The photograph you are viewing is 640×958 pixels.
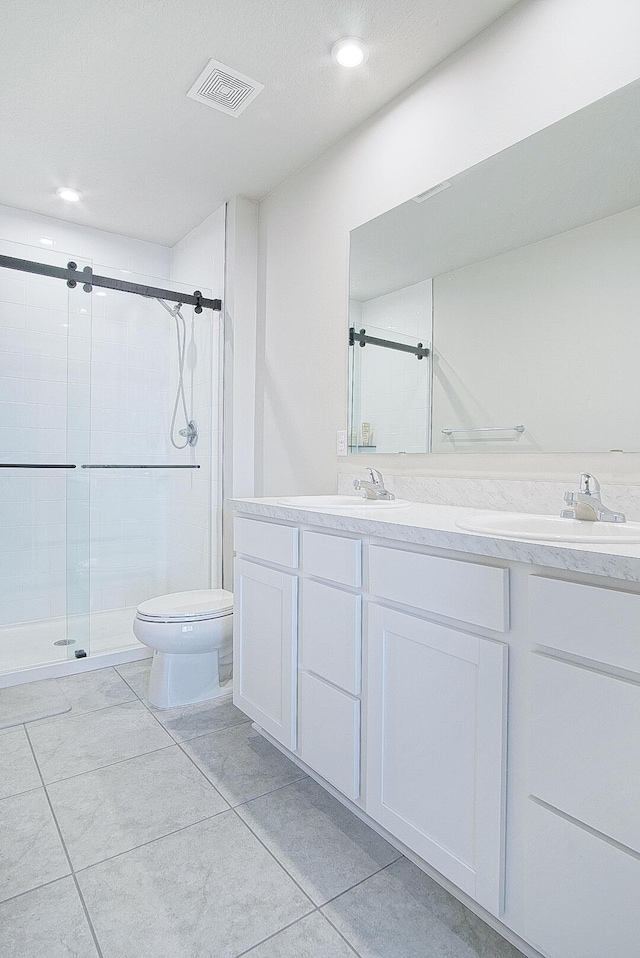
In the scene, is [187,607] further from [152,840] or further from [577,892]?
[577,892]

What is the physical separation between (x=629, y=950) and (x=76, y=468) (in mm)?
2641

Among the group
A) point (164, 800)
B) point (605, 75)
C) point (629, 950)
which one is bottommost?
point (164, 800)

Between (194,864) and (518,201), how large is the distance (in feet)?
6.75

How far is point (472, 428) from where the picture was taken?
1840 millimetres

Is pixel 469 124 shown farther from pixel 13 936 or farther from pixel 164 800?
pixel 13 936

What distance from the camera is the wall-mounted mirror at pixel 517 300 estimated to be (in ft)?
4.76

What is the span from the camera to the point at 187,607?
92.9 inches

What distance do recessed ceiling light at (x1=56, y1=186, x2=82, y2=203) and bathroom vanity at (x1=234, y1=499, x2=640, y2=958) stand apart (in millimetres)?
2385

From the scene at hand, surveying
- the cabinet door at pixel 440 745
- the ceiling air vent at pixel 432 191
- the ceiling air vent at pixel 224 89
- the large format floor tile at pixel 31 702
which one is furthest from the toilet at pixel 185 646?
the ceiling air vent at pixel 224 89

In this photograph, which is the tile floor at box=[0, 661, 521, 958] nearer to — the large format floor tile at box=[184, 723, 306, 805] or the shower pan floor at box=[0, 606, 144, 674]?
the large format floor tile at box=[184, 723, 306, 805]

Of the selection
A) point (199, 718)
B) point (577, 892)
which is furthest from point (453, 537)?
point (199, 718)

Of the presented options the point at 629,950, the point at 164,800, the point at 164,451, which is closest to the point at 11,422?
the point at 164,451

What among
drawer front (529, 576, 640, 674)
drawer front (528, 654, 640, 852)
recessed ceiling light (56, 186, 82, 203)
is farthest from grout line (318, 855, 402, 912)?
recessed ceiling light (56, 186, 82, 203)

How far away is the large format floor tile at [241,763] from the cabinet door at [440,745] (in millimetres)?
479
